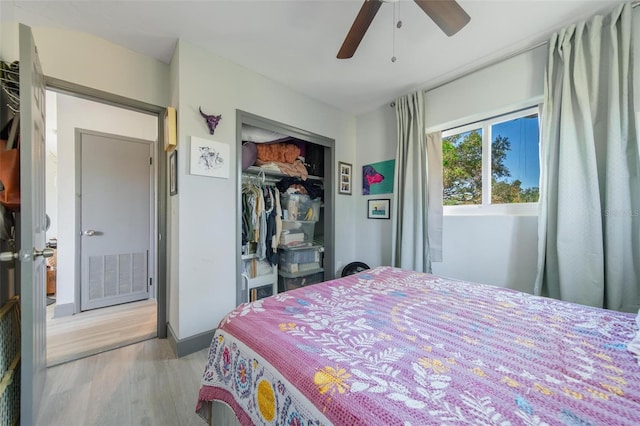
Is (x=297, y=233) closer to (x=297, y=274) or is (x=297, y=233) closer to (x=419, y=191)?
(x=297, y=274)

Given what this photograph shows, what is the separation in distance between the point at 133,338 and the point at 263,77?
2712 mm

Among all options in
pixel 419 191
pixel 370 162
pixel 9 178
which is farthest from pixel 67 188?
pixel 419 191

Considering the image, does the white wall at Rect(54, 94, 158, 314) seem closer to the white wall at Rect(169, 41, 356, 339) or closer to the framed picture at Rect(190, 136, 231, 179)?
the white wall at Rect(169, 41, 356, 339)

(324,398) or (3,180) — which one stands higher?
(3,180)

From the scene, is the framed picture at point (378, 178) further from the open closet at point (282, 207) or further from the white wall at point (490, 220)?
the white wall at point (490, 220)

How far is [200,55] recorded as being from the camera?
196 centimetres

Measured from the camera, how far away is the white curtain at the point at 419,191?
2453 mm

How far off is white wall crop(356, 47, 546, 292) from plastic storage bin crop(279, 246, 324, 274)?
138 cm

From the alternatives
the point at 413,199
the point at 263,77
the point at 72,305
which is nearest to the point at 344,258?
the point at 413,199

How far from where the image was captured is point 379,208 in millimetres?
3053

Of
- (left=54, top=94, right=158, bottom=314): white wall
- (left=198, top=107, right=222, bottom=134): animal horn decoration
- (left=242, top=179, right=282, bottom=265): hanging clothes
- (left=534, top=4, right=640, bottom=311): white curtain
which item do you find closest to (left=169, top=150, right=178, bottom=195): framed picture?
(left=198, top=107, right=222, bottom=134): animal horn decoration

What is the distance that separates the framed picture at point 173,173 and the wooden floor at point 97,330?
1367 millimetres

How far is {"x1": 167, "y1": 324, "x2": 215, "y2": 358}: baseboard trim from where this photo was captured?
1856mm

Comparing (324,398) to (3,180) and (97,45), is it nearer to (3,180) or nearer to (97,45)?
(3,180)
